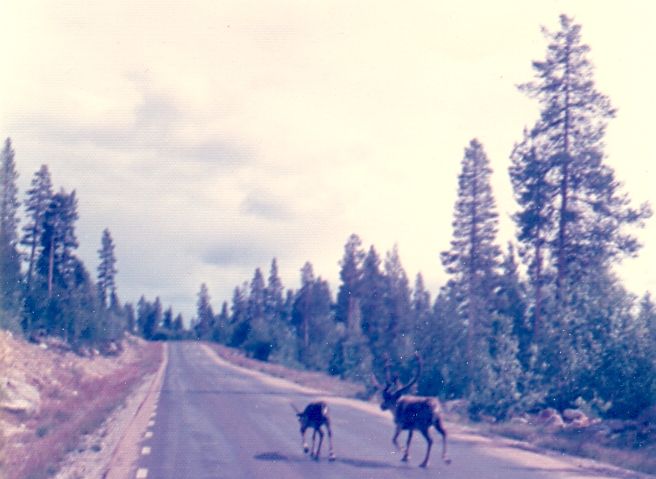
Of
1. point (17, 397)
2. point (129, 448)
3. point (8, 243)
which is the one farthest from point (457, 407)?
point (8, 243)

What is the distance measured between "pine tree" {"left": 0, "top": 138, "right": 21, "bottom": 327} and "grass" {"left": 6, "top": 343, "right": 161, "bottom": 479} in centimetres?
733

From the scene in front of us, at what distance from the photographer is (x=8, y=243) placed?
55.0 m

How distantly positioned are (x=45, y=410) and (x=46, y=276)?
205 feet

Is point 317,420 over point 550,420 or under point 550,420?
over

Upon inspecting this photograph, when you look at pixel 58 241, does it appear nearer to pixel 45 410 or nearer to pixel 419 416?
pixel 45 410

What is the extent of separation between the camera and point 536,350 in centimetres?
3019

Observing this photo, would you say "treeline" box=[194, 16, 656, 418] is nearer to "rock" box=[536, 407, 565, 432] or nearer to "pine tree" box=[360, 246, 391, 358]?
"rock" box=[536, 407, 565, 432]

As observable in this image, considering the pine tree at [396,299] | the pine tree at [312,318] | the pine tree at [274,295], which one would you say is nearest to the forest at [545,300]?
the pine tree at [396,299]

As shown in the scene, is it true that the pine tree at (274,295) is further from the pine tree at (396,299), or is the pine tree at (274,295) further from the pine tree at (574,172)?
the pine tree at (574,172)

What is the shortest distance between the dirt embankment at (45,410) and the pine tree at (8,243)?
203 inches

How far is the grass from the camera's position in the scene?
49.7 ft

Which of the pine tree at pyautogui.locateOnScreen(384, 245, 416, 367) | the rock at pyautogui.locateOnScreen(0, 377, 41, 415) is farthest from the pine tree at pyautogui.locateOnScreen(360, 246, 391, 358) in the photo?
the rock at pyautogui.locateOnScreen(0, 377, 41, 415)

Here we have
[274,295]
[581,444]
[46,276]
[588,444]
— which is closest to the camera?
[581,444]

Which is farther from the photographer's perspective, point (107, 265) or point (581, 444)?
point (107, 265)
